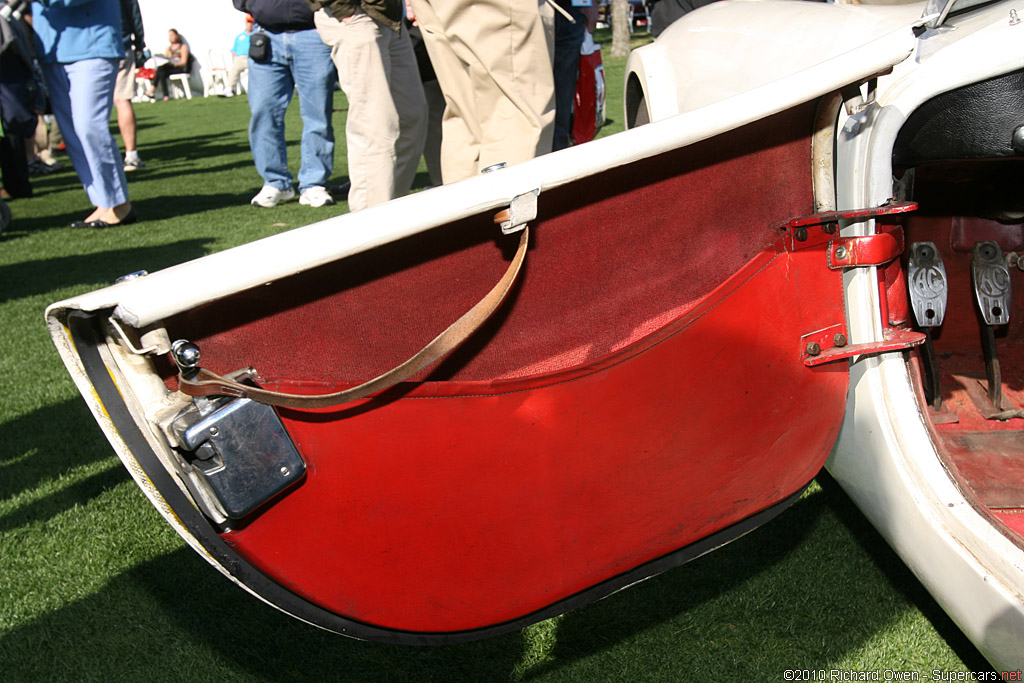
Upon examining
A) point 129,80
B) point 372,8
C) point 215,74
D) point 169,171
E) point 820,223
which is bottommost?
point 215,74

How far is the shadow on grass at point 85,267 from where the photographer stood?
434cm

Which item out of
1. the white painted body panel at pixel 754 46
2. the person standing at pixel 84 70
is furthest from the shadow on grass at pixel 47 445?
the person standing at pixel 84 70

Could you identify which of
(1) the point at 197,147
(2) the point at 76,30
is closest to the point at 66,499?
(2) the point at 76,30

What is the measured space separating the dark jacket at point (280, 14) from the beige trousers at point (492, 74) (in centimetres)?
310

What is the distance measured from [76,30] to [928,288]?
515 cm

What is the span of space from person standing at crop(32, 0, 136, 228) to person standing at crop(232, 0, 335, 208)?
0.90 metres

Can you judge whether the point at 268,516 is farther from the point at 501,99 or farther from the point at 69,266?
the point at 69,266

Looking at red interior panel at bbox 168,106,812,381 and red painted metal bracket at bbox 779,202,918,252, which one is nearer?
red interior panel at bbox 168,106,812,381

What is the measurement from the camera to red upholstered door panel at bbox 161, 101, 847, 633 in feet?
3.86

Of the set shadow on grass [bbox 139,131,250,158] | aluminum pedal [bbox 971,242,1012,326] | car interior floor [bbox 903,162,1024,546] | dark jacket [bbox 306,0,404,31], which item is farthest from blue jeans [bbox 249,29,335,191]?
aluminum pedal [bbox 971,242,1012,326]

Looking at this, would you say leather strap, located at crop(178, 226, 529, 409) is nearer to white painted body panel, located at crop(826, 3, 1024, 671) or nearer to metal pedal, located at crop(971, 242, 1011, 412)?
white painted body panel, located at crop(826, 3, 1024, 671)

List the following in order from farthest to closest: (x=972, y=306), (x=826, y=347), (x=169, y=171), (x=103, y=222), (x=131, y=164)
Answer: (x=131, y=164) < (x=169, y=171) < (x=103, y=222) < (x=972, y=306) < (x=826, y=347)

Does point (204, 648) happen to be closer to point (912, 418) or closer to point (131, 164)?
point (912, 418)

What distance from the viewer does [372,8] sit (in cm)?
332
